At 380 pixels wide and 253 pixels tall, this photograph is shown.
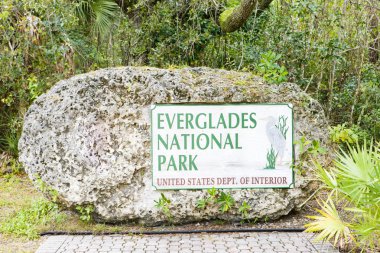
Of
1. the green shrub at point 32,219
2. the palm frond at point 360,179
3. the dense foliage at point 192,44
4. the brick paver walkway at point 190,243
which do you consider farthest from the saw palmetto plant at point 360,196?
the dense foliage at point 192,44

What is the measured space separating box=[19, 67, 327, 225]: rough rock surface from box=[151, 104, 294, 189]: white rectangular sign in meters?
0.10

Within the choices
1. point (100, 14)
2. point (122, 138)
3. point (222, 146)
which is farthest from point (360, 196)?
point (100, 14)

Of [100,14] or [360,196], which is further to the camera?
[100,14]

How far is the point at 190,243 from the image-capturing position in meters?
5.64

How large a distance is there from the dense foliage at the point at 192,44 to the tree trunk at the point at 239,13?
19 centimetres

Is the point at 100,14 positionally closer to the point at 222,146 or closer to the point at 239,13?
the point at 239,13

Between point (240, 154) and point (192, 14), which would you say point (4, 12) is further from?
point (240, 154)

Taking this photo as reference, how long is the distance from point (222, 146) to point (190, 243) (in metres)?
1.25

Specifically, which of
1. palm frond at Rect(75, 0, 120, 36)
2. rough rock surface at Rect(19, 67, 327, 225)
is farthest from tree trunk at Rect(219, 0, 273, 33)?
rough rock surface at Rect(19, 67, 327, 225)

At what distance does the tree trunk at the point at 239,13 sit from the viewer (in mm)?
9008

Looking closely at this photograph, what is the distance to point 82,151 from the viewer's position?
19.8 feet

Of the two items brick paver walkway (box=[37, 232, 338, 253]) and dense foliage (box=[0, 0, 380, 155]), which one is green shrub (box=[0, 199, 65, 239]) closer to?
brick paver walkway (box=[37, 232, 338, 253])

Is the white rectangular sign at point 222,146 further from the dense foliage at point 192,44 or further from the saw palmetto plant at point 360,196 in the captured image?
the dense foliage at point 192,44

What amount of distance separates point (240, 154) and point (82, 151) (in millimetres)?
1883
